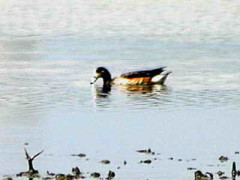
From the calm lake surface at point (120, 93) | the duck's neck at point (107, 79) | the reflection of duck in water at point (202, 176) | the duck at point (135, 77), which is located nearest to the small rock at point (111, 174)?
the calm lake surface at point (120, 93)

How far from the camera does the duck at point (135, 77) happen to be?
2077 cm

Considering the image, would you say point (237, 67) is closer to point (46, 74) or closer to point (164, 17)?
point (46, 74)

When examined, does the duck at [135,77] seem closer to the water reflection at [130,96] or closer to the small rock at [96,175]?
the water reflection at [130,96]

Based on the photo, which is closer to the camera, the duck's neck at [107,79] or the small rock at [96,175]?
the small rock at [96,175]

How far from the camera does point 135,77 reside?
20.9 m

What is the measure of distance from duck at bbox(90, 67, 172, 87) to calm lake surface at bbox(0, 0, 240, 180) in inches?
7.5

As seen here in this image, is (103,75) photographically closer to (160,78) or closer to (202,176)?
(160,78)

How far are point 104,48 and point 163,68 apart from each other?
4420 millimetres

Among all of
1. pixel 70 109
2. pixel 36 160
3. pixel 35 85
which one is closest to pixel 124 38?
pixel 35 85

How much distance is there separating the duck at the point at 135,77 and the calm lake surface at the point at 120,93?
19cm

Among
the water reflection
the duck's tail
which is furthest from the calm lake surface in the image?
the duck's tail

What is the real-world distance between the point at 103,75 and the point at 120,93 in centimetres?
121

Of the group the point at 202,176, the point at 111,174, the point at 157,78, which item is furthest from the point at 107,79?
the point at 202,176

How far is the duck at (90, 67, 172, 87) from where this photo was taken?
20766mm
